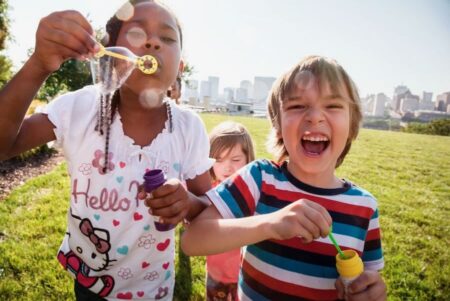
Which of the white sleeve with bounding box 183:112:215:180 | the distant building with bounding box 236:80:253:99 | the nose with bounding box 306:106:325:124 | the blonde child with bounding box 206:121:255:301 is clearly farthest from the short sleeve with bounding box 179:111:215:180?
the distant building with bounding box 236:80:253:99

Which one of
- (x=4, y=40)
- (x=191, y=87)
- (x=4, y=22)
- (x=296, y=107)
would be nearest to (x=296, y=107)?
(x=296, y=107)

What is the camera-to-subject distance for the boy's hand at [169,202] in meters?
1.15

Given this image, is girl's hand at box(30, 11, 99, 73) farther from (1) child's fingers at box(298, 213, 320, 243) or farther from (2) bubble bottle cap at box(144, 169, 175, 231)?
(1) child's fingers at box(298, 213, 320, 243)

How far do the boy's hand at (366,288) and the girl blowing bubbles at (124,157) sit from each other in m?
0.65

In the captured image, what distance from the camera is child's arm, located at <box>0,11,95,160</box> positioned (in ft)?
3.70

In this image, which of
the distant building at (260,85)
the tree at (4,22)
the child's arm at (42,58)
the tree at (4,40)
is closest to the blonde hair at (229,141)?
the child's arm at (42,58)

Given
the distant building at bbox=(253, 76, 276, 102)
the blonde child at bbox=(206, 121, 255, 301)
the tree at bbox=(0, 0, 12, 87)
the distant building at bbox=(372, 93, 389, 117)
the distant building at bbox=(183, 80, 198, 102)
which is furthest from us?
the distant building at bbox=(253, 76, 276, 102)

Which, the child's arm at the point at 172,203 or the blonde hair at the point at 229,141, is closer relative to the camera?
the child's arm at the point at 172,203

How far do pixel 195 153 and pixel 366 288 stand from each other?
0.88 m

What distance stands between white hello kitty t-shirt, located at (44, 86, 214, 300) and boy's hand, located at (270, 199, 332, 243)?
1.81 feet

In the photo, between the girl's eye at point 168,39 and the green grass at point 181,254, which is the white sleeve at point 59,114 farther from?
the green grass at point 181,254

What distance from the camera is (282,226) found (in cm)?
108

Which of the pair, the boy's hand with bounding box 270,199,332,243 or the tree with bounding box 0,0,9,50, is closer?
the boy's hand with bounding box 270,199,332,243

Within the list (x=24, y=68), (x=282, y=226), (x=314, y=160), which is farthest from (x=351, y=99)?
(x=24, y=68)
